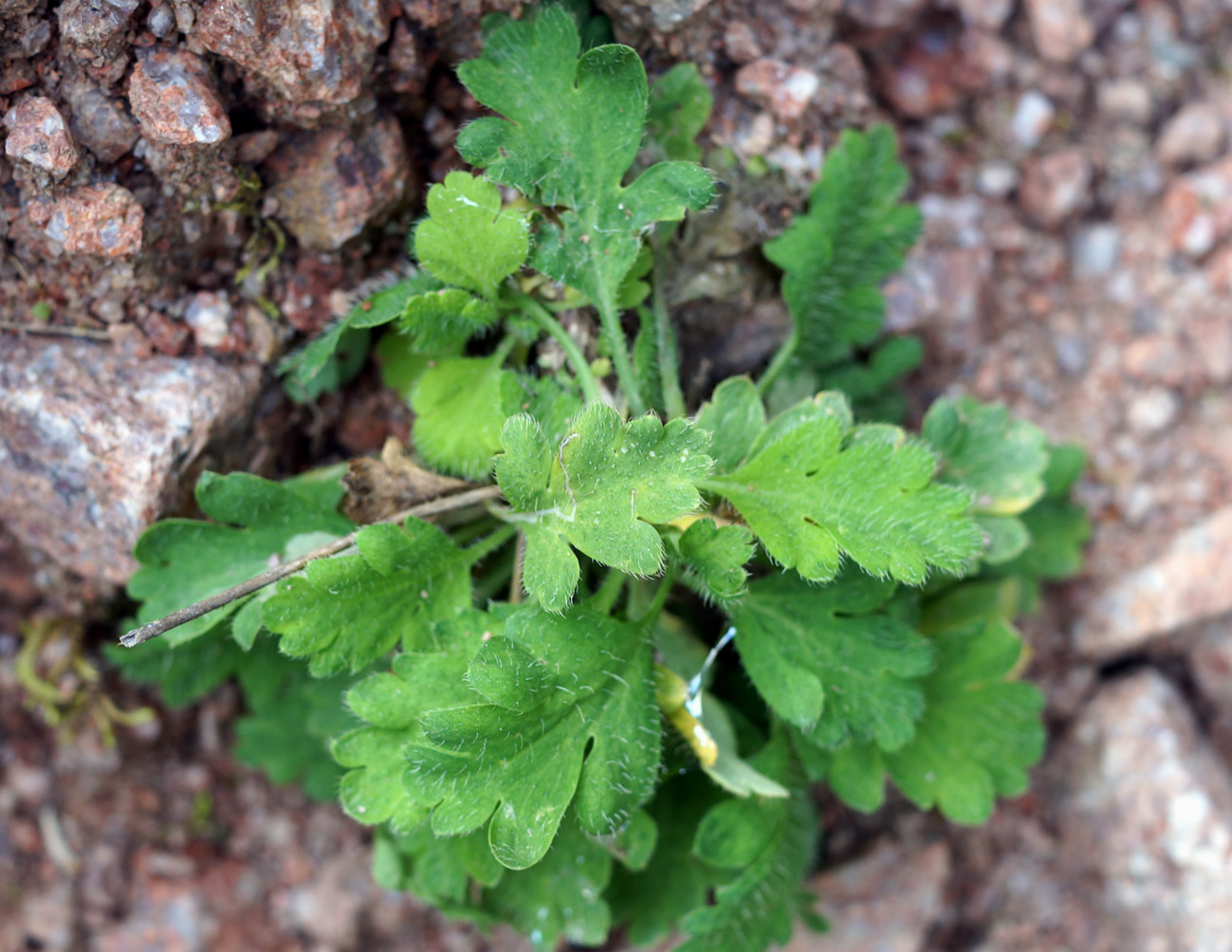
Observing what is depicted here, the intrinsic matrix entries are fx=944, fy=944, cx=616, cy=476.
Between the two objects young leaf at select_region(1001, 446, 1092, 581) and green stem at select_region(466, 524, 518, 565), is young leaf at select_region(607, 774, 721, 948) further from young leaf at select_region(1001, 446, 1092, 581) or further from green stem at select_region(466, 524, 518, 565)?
young leaf at select_region(1001, 446, 1092, 581)

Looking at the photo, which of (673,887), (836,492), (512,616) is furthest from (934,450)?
(673,887)

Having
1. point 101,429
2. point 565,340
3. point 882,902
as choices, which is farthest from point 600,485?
point 882,902

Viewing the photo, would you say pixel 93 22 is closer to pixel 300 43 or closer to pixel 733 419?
pixel 300 43

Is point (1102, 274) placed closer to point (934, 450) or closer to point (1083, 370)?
point (1083, 370)

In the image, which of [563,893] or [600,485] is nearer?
[600,485]

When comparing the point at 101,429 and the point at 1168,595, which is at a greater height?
the point at 101,429

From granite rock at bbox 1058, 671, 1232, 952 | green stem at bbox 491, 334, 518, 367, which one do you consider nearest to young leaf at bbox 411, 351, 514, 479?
green stem at bbox 491, 334, 518, 367

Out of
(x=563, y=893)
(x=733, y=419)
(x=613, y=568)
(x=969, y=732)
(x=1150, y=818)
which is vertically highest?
(x=733, y=419)

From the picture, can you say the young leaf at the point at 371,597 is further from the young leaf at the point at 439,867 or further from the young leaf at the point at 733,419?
the young leaf at the point at 733,419
